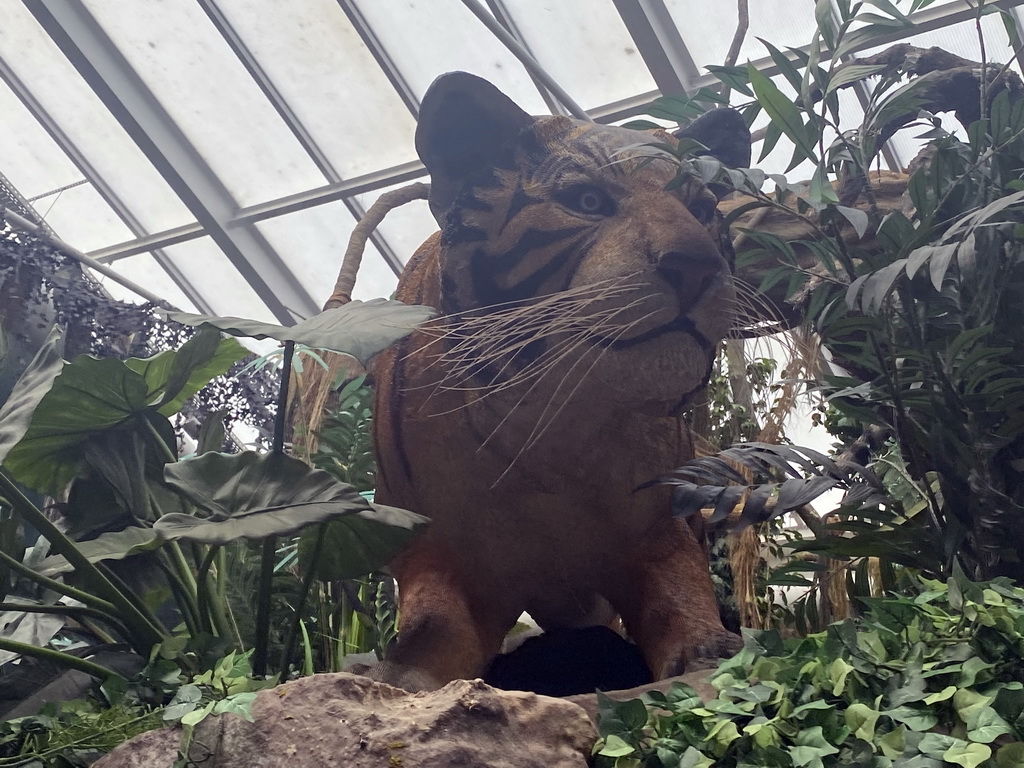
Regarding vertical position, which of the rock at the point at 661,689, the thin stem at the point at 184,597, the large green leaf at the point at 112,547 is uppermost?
the large green leaf at the point at 112,547

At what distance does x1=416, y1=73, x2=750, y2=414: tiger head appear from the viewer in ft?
5.47

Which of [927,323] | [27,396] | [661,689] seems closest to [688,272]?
[927,323]

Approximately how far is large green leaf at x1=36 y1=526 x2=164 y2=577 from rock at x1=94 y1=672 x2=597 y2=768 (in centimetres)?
37

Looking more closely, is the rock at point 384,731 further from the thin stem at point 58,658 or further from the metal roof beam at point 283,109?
the metal roof beam at point 283,109

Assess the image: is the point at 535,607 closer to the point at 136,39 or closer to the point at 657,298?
the point at 657,298

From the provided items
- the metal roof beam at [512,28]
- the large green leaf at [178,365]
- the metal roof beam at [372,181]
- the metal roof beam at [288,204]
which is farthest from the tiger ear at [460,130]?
the metal roof beam at [288,204]

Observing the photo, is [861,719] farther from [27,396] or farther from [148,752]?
[27,396]

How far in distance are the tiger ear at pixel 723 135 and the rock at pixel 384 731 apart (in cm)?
113

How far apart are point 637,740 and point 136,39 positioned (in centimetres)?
540

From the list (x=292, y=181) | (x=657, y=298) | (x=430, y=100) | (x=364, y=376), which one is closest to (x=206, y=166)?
(x=292, y=181)

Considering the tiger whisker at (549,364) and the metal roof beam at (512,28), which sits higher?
the metal roof beam at (512,28)

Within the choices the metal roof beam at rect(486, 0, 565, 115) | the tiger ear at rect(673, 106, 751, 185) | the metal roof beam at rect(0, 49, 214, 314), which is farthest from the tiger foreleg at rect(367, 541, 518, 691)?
the metal roof beam at rect(0, 49, 214, 314)

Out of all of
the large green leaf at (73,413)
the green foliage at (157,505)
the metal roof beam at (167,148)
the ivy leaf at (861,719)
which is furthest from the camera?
the metal roof beam at (167,148)

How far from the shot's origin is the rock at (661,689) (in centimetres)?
148
